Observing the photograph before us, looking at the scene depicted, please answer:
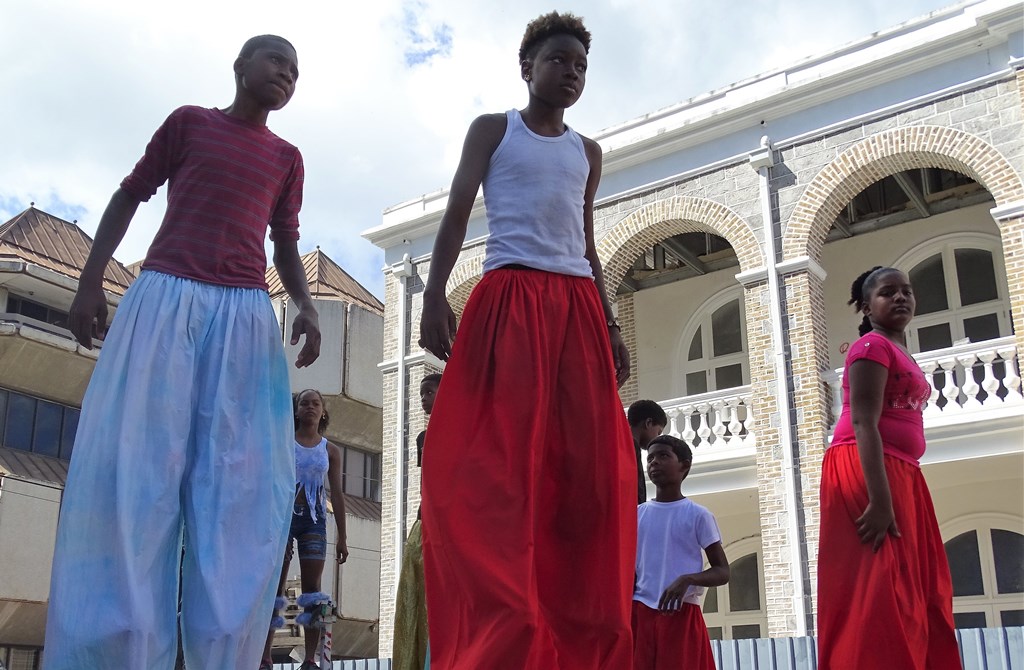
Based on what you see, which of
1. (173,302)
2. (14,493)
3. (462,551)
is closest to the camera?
(462,551)

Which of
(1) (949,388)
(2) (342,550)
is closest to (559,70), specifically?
(2) (342,550)

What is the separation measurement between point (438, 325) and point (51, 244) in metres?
24.6

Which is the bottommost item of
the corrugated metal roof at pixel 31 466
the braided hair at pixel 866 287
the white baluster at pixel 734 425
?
the braided hair at pixel 866 287

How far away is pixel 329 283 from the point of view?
29.4 metres

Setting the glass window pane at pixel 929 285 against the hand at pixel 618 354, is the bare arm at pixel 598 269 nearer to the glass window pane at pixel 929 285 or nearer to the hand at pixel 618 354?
the hand at pixel 618 354

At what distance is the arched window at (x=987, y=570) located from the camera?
518 inches

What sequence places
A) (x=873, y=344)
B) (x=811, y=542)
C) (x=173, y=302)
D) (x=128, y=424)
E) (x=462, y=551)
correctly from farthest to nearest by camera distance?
(x=811, y=542) < (x=873, y=344) < (x=173, y=302) < (x=128, y=424) < (x=462, y=551)

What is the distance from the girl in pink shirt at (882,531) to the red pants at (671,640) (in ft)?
3.95

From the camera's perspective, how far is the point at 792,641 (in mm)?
7262

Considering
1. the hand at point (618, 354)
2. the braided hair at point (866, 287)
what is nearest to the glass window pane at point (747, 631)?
the braided hair at point (866, 287)

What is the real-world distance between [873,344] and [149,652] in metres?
2.68

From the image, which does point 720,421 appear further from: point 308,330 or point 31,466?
point 31,466

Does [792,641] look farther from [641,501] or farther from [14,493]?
[14,493]

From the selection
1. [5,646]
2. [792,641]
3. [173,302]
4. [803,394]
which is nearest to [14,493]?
[5,646]
